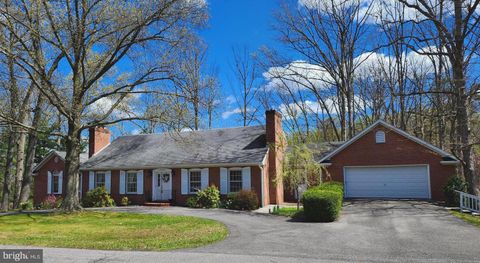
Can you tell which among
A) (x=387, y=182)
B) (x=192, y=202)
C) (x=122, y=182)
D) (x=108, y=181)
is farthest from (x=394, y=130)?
(x=108, y=181)

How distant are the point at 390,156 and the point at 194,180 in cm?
1264

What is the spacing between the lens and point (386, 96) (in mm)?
37906

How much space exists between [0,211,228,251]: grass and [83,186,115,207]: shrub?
7.35 metres

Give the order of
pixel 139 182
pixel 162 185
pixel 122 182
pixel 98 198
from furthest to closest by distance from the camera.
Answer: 1. pixel 122 182
2. pixel 139 182
3. pixel 162 185
4. pixel 98 198

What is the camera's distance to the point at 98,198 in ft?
88.5

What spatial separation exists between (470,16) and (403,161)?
367 inches

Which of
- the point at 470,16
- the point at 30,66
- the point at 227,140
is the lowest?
the point at 227,140

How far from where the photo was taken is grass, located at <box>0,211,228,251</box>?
37.3 ft

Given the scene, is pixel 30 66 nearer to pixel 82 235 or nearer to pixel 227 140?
pixel 82 235

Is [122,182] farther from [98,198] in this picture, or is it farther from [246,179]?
[246,179]

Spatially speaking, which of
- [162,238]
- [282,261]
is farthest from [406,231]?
[162,238]

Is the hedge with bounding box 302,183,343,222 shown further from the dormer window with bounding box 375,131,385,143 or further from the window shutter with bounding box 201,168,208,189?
the window shutter with bounding box 201,168,208,189

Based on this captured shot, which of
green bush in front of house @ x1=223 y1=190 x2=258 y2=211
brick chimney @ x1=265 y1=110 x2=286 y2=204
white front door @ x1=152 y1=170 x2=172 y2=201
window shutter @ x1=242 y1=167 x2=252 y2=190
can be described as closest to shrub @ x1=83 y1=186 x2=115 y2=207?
white front door @ x1=152 y1=170 x2=172 y2=201

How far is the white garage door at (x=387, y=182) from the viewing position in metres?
23.8
